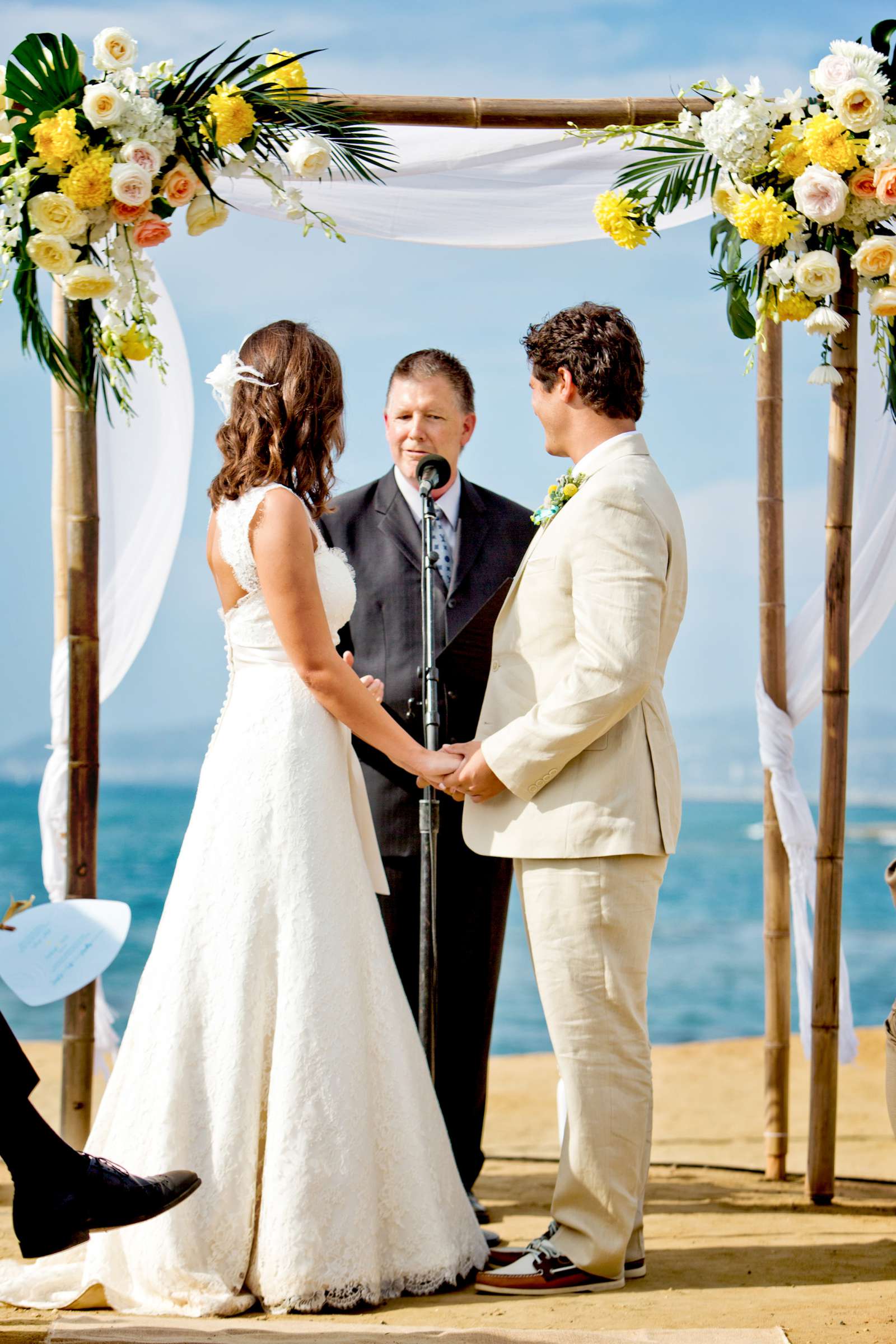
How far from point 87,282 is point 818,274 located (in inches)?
68.9

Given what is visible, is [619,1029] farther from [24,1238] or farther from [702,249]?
[702,249]

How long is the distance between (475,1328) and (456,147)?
304cm

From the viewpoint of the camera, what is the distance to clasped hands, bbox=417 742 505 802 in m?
2.92

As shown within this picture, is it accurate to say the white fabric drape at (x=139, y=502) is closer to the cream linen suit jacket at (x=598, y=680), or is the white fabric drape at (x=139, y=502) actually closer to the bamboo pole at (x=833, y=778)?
the cream linen suit jacket at (x=598, y=680)

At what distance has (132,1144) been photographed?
2727mm

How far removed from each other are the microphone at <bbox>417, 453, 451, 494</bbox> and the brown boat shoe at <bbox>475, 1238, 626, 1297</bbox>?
5.51 feet

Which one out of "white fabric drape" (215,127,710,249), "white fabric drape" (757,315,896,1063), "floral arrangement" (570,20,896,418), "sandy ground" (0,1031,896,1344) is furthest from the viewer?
"white fabric drape" (757,315,896,1063)

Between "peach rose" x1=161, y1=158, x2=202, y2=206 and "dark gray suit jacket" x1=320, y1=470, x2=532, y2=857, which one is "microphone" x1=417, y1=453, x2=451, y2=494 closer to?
"dark gray suit jacket" x1=320, y1=470, x2=532, y2=857

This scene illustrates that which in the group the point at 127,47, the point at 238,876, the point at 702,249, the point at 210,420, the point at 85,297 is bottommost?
the point at 238,876

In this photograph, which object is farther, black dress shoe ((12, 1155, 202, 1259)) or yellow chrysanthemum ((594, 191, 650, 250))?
yellow chrysanthemum ((594, 191, 650, 250))

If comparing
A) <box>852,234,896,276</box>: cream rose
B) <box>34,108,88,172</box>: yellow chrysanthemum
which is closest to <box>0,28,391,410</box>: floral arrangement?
<box>34,108,88,172</box>: yellow chrysanthemum

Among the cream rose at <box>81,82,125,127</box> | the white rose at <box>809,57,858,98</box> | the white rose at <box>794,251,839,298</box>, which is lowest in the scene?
the white rose at <box>794,251,839,298</box>

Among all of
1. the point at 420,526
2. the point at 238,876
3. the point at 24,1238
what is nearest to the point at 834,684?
the point at 420,526

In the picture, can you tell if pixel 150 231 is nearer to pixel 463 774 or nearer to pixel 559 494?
pixel 559 494
